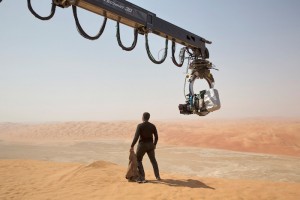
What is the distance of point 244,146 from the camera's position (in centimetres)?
2334

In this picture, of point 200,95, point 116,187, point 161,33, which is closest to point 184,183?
point 116,187

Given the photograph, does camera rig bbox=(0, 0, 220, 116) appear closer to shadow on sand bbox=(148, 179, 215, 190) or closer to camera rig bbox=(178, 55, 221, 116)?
camera rig bbox=(178, 55, 221, 116)

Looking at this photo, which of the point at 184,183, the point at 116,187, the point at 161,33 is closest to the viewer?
the point at 161,33

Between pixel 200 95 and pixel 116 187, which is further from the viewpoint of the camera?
pixel 116 187

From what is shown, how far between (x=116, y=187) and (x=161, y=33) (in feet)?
13.5

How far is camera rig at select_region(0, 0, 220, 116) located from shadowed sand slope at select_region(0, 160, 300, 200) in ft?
6.69

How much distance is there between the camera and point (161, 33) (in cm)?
621

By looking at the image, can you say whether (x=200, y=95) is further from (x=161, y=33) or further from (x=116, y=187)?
(x=116, y=187)

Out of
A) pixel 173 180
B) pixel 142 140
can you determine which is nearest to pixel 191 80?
pixel 142 140

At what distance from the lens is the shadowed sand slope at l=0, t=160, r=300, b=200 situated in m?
6.64

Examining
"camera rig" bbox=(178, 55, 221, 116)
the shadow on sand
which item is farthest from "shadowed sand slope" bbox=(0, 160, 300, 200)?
"camera rig" bbox=(178, 55, 221, 116)

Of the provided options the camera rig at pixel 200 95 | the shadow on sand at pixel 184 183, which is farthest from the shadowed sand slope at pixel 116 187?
the camera rig at pixel 200 95

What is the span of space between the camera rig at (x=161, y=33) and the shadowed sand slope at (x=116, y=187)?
2039 millimetres

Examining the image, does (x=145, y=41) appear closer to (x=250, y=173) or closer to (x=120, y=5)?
(x=120, y=5)
